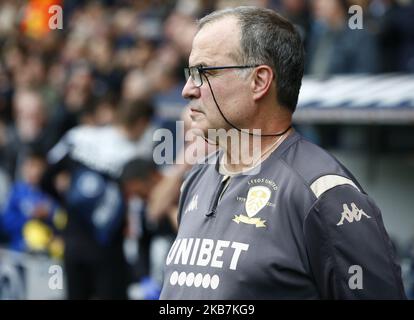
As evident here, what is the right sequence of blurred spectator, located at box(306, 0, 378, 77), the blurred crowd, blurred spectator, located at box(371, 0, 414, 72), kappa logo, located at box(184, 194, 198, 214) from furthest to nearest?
blurred spectator, located at box(306, 0, 378, 77) → blurred spectator, located at box(371, 0, 414, 72) → the blurred crowd → kappa logo, located at box(184, 194, 198, 214)

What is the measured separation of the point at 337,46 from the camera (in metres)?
8.09

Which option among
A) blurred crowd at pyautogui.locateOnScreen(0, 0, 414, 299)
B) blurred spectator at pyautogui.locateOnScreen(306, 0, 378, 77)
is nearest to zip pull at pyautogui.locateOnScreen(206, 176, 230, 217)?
blurred crowd at pyautogui.locateOnScreen(0, 0, 414, 299)

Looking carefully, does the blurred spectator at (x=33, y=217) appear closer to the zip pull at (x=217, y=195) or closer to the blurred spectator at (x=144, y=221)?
the blurred spectator at (x=144, y=221)

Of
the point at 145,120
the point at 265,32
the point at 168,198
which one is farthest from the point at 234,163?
the point at 145,120

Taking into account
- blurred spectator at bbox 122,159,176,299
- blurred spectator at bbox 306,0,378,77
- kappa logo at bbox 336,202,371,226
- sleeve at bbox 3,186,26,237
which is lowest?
sleeve at bbox 3,186,26,237

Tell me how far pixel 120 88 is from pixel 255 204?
7329 millimetres

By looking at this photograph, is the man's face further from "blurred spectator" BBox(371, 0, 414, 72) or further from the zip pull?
"blurred spectator" BBox(371, 0, 414, 72)

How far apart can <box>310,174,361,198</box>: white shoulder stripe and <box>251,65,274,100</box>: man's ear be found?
387 mm

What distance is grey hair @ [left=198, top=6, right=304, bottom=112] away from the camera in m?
3.08

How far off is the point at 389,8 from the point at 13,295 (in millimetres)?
4213

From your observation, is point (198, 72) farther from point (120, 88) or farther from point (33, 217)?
point (120, 88)

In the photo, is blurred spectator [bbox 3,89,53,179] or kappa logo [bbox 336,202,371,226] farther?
blurred spectator [bbox 3,89,53,179]
